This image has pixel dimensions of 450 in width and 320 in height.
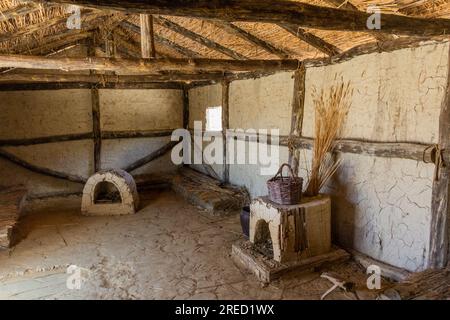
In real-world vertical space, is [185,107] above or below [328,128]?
above

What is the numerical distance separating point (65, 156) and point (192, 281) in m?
5.13

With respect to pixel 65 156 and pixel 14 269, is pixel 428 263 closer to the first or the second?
pixel 14 269

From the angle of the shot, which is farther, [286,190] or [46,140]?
[46,140]

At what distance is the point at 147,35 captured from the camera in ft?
14.0

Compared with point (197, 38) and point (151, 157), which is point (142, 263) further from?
point (151, 157)

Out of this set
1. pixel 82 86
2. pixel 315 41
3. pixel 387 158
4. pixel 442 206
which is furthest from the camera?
pixel 82 86

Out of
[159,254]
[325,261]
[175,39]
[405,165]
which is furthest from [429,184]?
[175,39]

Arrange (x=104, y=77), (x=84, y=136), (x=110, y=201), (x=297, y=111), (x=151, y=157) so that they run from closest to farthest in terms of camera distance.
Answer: (x=297, y=111), (x=110, y=201), (x=104, y=77), (x=84, y=136), (x=151, y=157)

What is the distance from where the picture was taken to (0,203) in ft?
17.9

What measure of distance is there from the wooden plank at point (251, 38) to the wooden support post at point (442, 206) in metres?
2.37

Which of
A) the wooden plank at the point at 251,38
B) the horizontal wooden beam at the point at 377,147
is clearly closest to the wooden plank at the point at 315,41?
the wooden plank at the point at 251,38

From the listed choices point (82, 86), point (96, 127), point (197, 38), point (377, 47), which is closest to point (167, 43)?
point (197, 38)

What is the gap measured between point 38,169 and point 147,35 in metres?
4.63

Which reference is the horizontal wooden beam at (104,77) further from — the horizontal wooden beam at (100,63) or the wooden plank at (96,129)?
the horizontal wooden beam at (100,63)
